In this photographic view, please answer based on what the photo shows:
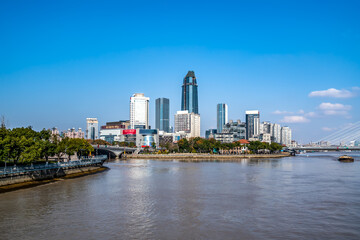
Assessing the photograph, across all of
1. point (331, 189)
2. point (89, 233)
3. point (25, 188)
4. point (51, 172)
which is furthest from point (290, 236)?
point (51, 172)

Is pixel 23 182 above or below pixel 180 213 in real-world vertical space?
above

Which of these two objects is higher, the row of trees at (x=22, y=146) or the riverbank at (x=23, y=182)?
the row of trees at (x=22, y=146)

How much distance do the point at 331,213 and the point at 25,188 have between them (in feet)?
137

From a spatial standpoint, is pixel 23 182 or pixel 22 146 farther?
pixel 23 182

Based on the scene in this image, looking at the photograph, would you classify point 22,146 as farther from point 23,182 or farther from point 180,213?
point 180,213

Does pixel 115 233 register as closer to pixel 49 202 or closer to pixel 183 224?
pixel 183 224

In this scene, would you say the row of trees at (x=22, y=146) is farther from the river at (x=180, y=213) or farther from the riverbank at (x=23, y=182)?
the river at (x=180, y=213)

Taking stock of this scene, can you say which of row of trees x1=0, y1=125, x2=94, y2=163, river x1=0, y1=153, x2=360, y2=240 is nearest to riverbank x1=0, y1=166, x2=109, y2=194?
river x1=0, y1=153, x2=360, y2=240

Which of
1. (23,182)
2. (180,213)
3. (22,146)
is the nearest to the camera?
(180,213)

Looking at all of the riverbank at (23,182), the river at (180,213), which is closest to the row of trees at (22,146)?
the riverbank at (23,182)

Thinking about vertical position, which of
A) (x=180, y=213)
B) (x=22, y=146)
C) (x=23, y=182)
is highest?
(x=22, y=146)

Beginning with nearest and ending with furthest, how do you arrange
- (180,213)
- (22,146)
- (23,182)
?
(180,213) < (22,146) < (23,182)

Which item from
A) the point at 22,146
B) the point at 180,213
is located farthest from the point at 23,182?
the point at 180,213

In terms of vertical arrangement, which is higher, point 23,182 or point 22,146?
point 22,146
